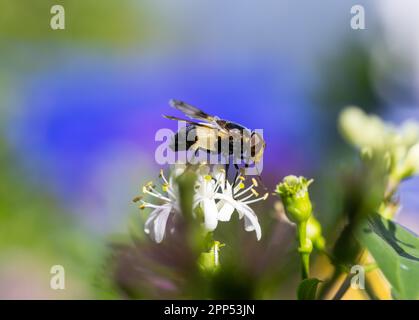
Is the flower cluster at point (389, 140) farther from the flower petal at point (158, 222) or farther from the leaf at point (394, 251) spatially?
the flower petal at point (158, 222)

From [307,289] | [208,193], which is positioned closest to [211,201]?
[208,193]

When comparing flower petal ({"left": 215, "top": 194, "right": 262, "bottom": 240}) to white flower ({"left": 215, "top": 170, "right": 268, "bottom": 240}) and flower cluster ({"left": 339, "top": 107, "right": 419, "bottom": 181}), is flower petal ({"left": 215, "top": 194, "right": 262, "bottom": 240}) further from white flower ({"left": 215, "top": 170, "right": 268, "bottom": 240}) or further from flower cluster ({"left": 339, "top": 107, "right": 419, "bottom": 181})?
flower cluster ({"left": 339, "top": 107, "right": 419, "bottom": 181})

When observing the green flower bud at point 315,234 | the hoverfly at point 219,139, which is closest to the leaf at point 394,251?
the green flower bud at point 315,234

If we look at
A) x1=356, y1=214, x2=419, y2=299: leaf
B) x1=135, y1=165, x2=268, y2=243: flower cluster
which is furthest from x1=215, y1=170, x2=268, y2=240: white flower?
x1=356, y1=214, x2=419, y2=299: leaf
